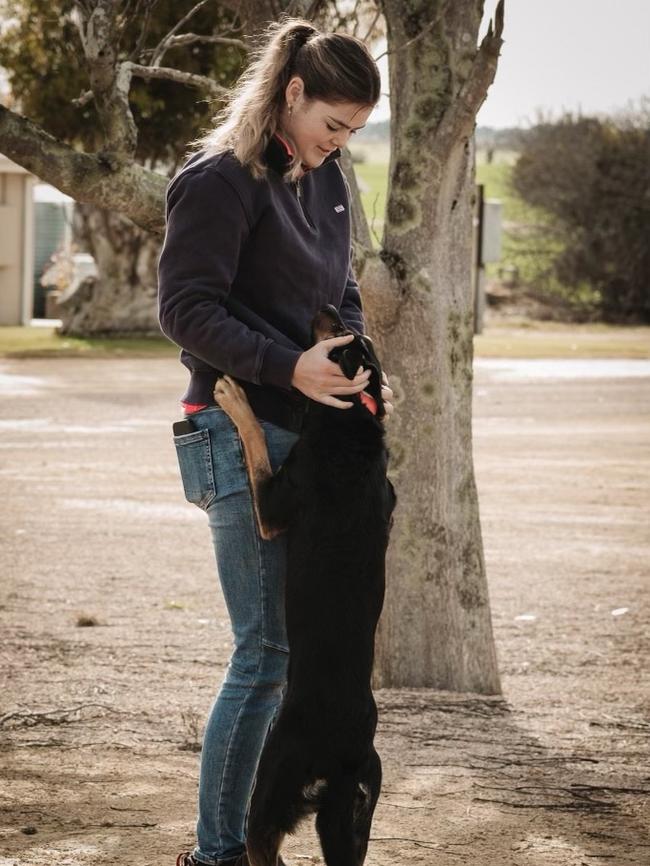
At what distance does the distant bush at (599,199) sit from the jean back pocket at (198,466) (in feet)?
125

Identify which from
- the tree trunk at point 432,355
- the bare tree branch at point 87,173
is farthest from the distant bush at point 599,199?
the bare tree branch at point 87,173

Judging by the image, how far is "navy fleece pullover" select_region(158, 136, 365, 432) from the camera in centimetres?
317

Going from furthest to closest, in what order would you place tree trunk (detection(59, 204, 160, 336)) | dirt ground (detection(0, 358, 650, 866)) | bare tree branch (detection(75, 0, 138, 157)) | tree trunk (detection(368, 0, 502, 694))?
tree trunk (detection(59, 204, 160, 336)), tree trunk (detection(368, 0, 502, 694)), bare tree branch (detection(75, 0, 138, 157)), dirt ground (detection(0, 358, 650, 866))

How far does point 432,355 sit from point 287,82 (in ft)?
9.01

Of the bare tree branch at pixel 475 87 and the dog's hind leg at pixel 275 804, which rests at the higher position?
the bare tree branch at pixel 475 87

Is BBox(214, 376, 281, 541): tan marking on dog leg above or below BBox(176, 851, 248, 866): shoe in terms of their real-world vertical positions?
above

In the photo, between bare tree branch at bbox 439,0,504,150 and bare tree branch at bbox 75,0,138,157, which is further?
bare tree branch at bbox 75,0,138,157

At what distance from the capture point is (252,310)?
3322 millimetres

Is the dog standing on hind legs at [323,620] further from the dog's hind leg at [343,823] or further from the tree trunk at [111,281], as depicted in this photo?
the tree trunk at [111,281]

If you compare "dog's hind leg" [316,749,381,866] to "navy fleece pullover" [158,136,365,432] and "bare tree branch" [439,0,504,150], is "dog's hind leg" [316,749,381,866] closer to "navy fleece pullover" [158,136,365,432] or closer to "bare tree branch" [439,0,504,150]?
"navy fleece pullover" [158,136,365,432]

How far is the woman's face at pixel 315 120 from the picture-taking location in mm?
3303

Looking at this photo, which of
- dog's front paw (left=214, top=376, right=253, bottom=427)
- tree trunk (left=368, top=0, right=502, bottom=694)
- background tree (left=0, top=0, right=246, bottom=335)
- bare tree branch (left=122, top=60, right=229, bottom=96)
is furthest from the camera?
background tree (left=0, top=0, right=246, bottom=335)

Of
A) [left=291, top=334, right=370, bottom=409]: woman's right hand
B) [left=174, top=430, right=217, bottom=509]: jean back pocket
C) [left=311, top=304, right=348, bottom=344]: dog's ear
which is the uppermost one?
[left=311, top=304, right=348, bottom=344]: dog's ear

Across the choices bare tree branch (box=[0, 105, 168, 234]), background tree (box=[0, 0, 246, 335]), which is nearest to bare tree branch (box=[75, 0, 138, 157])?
bare tree branch (box=[0, 105, 168, 234])
